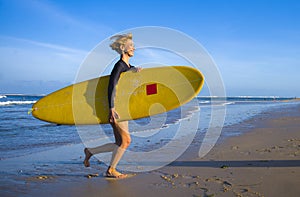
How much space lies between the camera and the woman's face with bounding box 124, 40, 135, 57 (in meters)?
4.37

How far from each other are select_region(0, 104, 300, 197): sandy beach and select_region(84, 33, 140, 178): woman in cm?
29

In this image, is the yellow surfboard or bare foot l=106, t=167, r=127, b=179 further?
the yellow surfboard

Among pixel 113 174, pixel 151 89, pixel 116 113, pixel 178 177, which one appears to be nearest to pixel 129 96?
pixel 151 89

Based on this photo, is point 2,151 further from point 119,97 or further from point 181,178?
point 181,178

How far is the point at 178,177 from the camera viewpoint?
159 inches

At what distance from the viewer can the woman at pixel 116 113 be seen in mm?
4180

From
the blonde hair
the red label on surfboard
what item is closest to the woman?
the blonde hair

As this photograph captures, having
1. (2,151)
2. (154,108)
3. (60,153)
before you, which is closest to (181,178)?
(154,108)

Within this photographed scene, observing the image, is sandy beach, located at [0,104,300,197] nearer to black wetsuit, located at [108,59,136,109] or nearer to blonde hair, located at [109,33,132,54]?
black wetsuit, located at [108,59,136,109]

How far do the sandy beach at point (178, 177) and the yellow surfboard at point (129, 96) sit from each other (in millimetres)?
830

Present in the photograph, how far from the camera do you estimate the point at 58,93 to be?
5.40m

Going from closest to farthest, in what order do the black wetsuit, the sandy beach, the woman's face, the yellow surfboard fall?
1. the sandy beach
2. the black wetsuit
3. the woman's face
4. the yellow surfboard

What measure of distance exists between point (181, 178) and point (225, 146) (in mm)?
2849

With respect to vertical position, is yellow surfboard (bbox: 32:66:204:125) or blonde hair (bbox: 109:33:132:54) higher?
blonde hair (bbox: 109:33:132:54)
